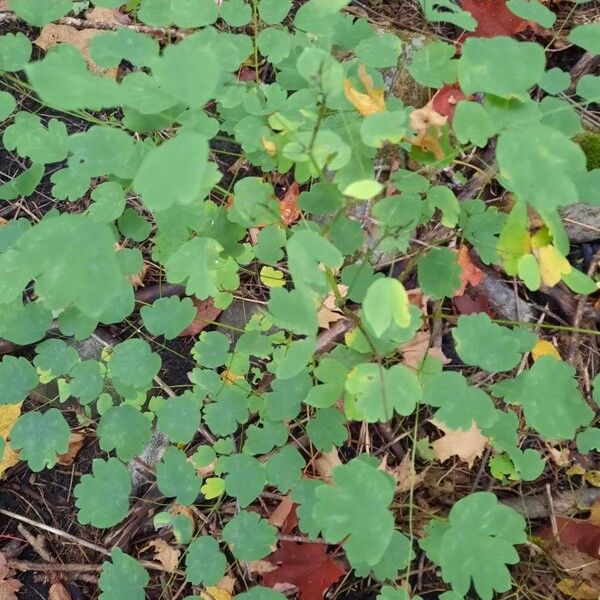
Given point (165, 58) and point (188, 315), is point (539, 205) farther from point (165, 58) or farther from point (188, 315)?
point (188, 315)

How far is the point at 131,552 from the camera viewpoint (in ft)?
6.51

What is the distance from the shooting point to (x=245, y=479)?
1672mm

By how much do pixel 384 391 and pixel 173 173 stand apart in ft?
2.16

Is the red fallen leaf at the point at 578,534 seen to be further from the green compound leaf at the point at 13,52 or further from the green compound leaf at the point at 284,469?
the green compound leaf at the point at 13,52

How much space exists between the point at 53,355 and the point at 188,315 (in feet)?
1.38

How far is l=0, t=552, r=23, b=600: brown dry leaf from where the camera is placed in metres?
1.96

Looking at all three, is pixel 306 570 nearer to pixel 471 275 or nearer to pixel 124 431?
pixel 124 431

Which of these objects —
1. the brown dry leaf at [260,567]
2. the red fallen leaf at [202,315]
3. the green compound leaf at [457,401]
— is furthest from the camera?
the red fallen leaf at [202,315]

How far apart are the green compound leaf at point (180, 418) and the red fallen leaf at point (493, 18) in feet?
5.79

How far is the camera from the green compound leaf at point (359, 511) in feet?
3.94

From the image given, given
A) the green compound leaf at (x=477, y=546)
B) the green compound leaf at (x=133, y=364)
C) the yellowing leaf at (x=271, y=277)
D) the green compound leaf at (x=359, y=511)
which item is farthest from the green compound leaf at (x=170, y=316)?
the green compound leaf at (x=477, y=546)

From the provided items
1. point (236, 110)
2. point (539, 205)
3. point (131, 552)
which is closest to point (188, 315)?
point (236, 110)

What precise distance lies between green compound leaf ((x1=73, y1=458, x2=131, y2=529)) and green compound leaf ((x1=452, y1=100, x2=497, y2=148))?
4.25ft

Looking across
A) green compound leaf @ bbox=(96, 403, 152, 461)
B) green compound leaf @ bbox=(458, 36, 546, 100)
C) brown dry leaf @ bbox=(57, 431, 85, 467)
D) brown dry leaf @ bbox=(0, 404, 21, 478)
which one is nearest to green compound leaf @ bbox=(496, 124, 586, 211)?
green compound leaf @ bbox=(458, 36, 546, 100)
